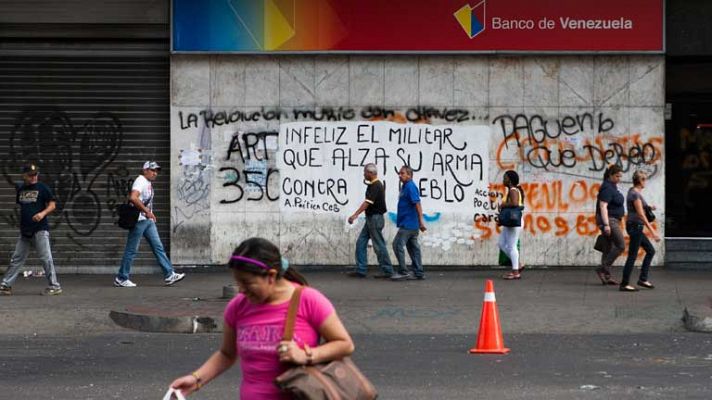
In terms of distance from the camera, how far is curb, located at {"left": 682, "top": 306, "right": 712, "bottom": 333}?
1301cm

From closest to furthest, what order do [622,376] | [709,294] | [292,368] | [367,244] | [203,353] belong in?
[292,368] → [622,376] → [203,353] → [709,294] → [367,244]

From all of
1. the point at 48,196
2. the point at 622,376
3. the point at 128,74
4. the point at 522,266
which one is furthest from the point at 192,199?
the point at 622,376

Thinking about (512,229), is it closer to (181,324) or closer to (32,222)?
(181,324)

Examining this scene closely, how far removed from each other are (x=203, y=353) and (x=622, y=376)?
3.92 metres

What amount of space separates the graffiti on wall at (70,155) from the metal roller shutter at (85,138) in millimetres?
15

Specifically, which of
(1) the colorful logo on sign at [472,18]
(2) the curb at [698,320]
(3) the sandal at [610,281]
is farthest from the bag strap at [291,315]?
(1) the colorful logo on sign at [472,18]

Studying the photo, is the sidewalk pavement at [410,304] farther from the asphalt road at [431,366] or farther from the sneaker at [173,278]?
the asphalt road at [431,366]

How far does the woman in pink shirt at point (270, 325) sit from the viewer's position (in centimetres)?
489

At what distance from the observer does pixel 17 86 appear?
62.5ft

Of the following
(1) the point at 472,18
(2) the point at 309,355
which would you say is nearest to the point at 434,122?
(1) the point at 472,18

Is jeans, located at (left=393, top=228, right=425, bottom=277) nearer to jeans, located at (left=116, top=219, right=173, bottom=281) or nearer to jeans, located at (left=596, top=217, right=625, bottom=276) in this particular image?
jeans, located at (left=596, top=217, right=625, bottom=276)

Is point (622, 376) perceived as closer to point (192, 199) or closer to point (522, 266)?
point (522, 266)

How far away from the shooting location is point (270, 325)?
4.97 m

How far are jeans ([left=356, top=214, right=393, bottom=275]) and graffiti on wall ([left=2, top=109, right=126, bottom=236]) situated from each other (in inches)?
151
